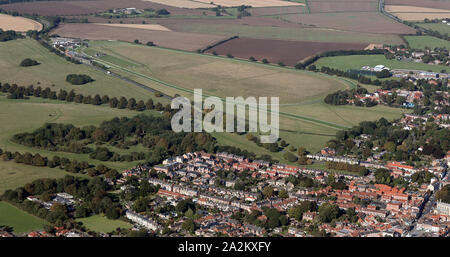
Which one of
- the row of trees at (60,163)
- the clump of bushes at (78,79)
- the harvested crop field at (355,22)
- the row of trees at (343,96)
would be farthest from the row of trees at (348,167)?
the harvested crop field at (355,22)

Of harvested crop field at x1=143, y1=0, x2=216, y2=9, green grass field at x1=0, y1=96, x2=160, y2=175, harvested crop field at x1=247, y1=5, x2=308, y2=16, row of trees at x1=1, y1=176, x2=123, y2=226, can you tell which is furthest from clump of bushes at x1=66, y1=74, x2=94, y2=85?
harvested crop field at x1=143, y1=0, x2=216, y2=9

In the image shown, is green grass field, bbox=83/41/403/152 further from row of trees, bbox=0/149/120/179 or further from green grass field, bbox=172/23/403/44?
green grass field, bbox=172/23/403/44

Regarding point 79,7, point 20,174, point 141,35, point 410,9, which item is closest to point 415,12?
point 410,9

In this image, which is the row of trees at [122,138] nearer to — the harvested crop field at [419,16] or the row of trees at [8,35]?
the row of trees at [8,35]

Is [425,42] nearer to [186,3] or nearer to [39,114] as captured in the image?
[186,3]

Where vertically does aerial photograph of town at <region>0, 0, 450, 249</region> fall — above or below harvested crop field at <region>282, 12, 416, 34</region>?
below

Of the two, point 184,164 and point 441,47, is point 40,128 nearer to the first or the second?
point 184,164

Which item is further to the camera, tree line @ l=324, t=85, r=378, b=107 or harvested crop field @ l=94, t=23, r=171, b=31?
harvested crop field @ l=94, t=23, r=171, b=31
